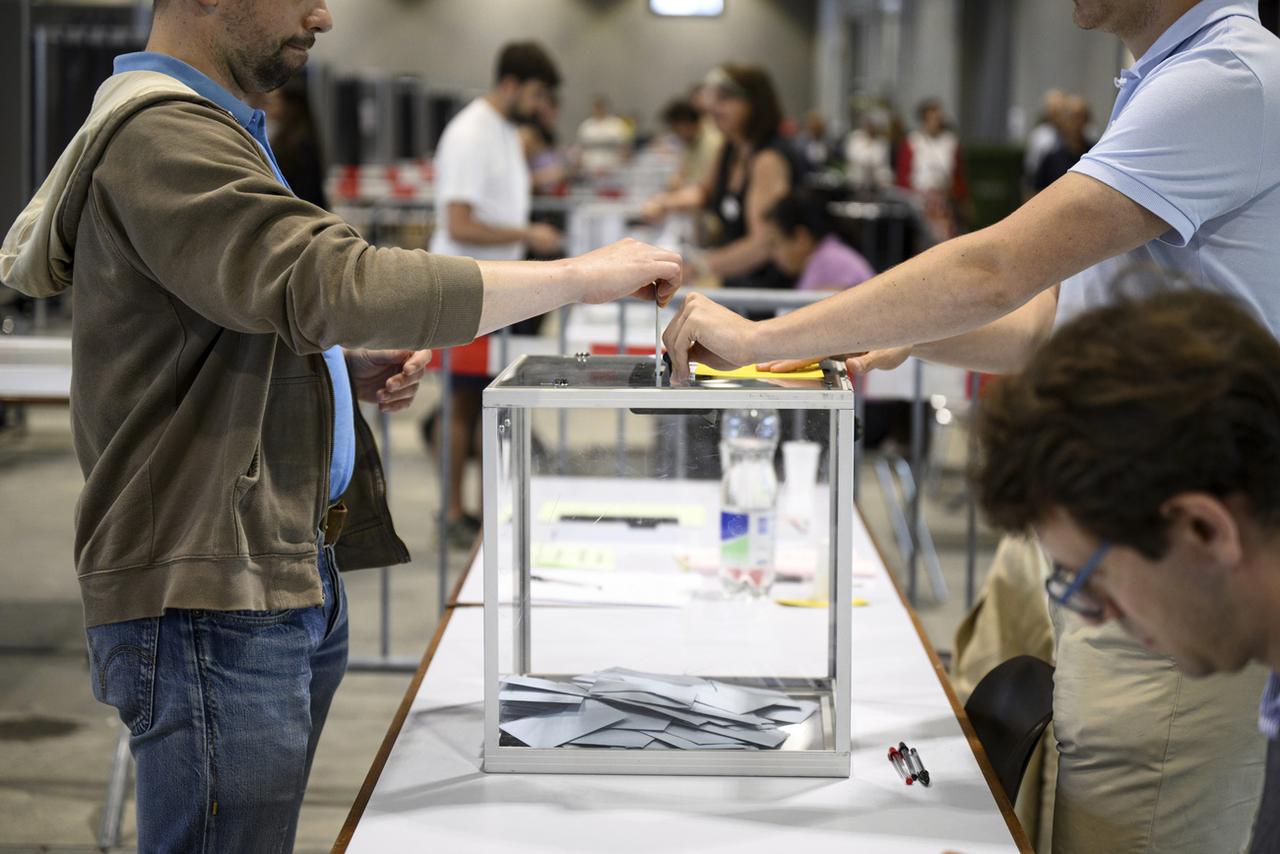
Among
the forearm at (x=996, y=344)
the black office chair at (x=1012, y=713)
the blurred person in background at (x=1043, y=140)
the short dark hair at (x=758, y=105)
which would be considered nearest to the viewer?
the black office chair at (x=1012, y=713)

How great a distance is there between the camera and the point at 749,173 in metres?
5.06

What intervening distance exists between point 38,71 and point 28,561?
1.70 meters

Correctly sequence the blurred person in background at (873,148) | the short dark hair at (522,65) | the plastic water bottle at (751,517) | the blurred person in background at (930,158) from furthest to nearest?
the blurred person in background at (873,148) → the blurred person in background at (930,158) → the short dark hair at (522,65) → the plastic water bottle at (751,517)

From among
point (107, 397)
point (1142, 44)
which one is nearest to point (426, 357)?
point (107, 397)

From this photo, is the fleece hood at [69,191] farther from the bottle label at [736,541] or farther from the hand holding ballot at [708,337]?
the bottle label at [736,541]

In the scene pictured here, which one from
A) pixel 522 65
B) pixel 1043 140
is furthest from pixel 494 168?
pixel 1043 140

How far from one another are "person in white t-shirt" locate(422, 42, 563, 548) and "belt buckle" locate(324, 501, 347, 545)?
297 centimetres

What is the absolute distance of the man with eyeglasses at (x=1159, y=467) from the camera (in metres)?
0.87

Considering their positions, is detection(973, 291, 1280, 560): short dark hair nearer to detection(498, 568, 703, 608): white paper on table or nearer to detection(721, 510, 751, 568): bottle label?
detection(498, 568, 703, 608): white paper on table

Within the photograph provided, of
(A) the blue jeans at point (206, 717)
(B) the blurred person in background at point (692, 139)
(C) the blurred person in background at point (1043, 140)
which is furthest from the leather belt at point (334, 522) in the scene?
(C) the blurred person in background at point (1043, 140)

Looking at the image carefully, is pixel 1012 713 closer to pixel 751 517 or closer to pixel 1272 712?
pixel 751 517

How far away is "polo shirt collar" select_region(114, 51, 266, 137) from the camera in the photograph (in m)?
1.38

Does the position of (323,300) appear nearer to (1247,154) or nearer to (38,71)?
(1247,154)

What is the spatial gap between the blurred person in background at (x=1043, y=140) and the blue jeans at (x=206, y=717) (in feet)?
31.0
